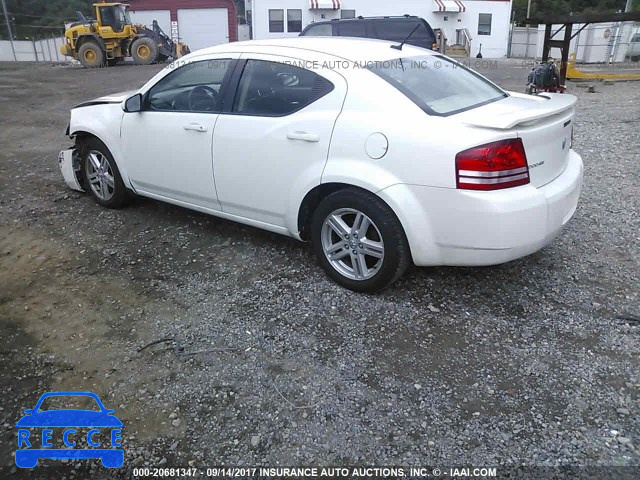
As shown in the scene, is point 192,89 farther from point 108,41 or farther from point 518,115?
point 108,41

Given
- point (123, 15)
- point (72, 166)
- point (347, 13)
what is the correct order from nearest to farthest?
point (72, 166), point (123, 15), point (347, 13)

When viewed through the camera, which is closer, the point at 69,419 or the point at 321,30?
the point at 69,419

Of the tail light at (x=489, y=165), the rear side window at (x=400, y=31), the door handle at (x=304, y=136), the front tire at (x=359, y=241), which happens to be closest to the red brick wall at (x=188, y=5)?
the rear side window at (x=400, y=31)

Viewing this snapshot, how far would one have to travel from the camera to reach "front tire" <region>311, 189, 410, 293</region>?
11.1 feet

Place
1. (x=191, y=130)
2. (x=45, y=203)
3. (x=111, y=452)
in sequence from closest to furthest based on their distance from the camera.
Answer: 1. (x=111, y=452)
2. (x=191, y=130)
3. (x=45, y=203)

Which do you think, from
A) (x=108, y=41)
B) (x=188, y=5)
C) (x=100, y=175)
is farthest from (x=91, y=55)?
(x=100, y=175)

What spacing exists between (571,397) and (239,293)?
84.7 inches

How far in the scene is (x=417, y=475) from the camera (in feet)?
7.49

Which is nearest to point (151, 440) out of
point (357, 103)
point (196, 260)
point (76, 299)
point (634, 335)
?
point (76, 299)

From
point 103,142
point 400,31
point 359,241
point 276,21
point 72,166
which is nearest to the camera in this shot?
point 359,241

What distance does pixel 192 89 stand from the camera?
4.45 meters

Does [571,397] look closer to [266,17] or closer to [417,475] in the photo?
[417,475]

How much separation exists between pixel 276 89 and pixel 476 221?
1728mm

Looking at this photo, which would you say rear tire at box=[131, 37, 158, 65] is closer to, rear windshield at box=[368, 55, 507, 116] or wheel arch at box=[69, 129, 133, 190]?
wheel arch at box=[69, 129, 133, 190]
